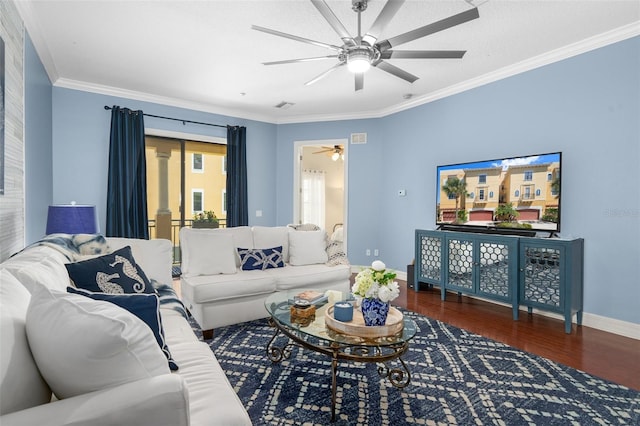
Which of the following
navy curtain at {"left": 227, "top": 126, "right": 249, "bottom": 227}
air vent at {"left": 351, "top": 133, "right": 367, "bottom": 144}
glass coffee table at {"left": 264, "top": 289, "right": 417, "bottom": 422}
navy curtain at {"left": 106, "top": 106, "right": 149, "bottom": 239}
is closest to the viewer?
glass coffee table at {"left": 264, "top": 289, "right": 417, "bottom": 422}

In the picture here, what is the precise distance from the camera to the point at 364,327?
200 centimetres

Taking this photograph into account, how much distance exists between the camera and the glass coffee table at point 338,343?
1.89 m

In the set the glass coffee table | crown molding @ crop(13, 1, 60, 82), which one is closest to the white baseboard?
the glass coffee table

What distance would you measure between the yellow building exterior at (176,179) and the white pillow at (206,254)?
2.41 meters

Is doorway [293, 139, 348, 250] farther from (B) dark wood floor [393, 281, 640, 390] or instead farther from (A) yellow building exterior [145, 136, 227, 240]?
(B) dark wood floor [393, 281, 640, 390]

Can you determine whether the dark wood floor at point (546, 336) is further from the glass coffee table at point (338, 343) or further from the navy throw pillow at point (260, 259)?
the navy throw pillow at point (260, 259)

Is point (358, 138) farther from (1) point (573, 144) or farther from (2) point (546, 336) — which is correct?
(2) point (546, 336)

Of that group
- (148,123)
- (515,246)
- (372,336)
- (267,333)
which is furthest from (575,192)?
(148,123)

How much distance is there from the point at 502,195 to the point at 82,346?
413 cm

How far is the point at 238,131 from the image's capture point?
18.6 feet

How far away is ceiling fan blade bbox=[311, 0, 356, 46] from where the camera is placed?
2.06 m

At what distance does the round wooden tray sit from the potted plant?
147 inches

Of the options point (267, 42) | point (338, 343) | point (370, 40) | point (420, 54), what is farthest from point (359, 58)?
point (338, 343)

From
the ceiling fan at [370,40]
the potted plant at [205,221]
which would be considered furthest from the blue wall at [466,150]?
the ceiling fan at [370,40]
